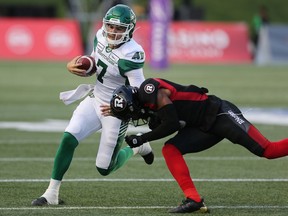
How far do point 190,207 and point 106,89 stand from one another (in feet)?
4.69

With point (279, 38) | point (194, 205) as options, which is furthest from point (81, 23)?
point (194, 205)

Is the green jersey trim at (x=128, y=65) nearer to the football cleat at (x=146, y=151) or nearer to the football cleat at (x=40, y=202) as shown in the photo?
the football cleat at (x=146, y=151)

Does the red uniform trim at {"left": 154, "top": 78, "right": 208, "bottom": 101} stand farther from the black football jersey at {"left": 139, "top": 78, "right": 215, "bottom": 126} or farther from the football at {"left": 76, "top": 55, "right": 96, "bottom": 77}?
the football at {"left": 76, "top": 55, "right": 96, "bottom": 77}

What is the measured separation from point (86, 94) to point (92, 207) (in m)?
1.17

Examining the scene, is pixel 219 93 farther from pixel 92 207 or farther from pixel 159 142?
pixel 92 207

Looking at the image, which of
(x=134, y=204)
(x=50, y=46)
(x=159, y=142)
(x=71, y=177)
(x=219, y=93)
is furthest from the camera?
(x=50, y=46)

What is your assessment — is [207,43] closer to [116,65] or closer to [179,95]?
[116,65]

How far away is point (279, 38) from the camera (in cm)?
Result: 2916

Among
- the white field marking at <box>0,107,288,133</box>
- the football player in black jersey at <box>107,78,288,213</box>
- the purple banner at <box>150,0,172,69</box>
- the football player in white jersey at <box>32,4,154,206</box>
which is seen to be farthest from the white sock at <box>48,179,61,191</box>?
the purple banner at <box>150,0,172,69</box>

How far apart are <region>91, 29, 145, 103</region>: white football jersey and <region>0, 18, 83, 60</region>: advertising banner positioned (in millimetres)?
20069

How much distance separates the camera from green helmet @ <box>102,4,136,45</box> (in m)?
7.43

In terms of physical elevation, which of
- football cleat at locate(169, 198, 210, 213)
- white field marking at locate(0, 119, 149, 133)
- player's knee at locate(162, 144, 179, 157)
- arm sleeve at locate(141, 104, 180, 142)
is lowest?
white field marking at locate(0, 119, 149, 133)

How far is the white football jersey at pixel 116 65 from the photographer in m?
7.43

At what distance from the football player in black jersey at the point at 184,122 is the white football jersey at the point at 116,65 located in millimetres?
496
